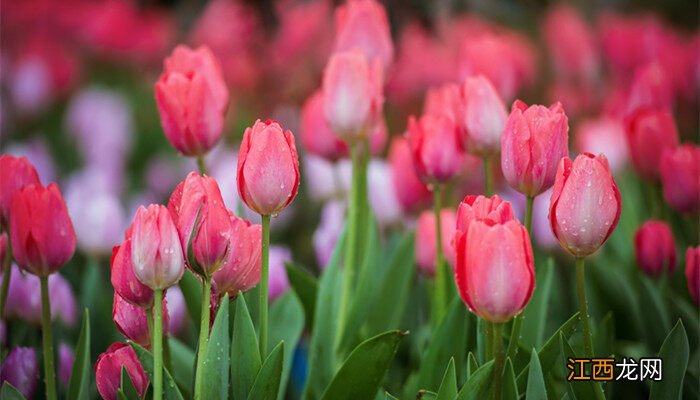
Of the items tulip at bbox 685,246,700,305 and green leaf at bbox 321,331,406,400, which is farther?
tulip at bbox 685,246,700,305

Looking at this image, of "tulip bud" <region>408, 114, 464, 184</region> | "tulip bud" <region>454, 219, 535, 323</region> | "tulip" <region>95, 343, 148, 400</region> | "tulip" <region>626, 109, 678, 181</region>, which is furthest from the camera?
"tulip" <region>626, 109, 678, 181</region>

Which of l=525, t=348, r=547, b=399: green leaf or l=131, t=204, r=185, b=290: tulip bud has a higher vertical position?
l=131, t=204, r=185, b=290: tulip bud

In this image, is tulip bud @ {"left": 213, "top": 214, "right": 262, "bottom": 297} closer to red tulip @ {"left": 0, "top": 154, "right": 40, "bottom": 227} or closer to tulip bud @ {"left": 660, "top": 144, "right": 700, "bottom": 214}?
red tulip @ {"left": 0, "top": 154, "right": 40, "bottom": 227}

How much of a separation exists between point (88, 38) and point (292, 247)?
5.31 feet

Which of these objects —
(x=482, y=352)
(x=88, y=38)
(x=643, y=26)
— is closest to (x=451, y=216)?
(x=482, y=352)

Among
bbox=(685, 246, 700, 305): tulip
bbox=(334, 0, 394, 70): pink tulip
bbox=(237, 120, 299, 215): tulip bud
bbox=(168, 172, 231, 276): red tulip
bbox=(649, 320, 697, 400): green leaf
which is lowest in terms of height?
bbox=(649, 320, 697, 400): green leaf

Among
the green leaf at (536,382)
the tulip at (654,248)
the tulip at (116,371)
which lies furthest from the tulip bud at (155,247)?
the tulip at (654,248)

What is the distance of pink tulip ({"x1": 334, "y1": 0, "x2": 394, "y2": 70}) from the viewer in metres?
1.17

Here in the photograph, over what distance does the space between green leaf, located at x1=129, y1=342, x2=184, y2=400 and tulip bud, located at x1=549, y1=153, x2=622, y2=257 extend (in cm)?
38

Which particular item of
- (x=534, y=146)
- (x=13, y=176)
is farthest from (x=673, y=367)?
(x=13, y=176)

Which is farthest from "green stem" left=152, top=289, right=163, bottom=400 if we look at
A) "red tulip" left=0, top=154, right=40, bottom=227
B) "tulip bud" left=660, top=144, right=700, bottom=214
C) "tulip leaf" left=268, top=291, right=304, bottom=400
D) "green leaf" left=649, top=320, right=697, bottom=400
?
"tulip bud" left=660, top=144, right=700, bottom=214

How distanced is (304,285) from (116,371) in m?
0.40

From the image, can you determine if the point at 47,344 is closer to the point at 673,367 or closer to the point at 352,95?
the point at 352,95

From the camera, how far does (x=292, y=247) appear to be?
2.11m
